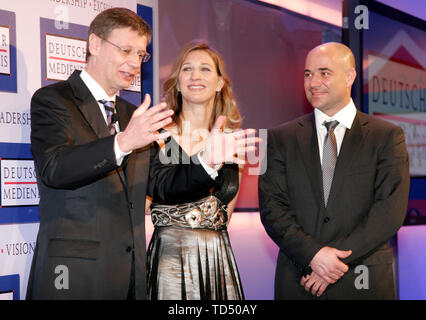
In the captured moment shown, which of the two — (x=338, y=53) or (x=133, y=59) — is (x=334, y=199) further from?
(x=133, y=59)

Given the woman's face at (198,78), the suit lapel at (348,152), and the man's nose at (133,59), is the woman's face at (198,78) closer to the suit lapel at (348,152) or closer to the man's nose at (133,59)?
the man's nose at (133,59)

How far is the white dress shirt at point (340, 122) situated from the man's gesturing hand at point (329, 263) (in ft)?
1.97

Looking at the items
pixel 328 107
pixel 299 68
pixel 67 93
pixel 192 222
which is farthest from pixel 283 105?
pixel 67 93

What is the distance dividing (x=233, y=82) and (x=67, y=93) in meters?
2.61

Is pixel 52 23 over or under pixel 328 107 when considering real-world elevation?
over

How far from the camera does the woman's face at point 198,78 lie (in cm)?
325

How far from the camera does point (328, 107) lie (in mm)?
3262

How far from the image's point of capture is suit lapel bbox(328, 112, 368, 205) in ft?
9.87

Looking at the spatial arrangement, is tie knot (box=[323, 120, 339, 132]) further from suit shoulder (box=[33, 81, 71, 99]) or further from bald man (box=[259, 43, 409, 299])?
suit shoulder (box=[33, 81, 71, 99])

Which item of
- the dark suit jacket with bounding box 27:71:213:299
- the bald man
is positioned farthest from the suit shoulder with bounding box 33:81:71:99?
the bald man

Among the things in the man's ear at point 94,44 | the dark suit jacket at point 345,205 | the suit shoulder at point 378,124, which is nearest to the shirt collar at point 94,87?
the man's ear at point 94,44

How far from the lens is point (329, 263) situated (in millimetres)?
2846

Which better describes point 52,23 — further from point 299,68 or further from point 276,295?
point 299,68

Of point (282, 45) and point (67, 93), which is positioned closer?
point (67, 93)
